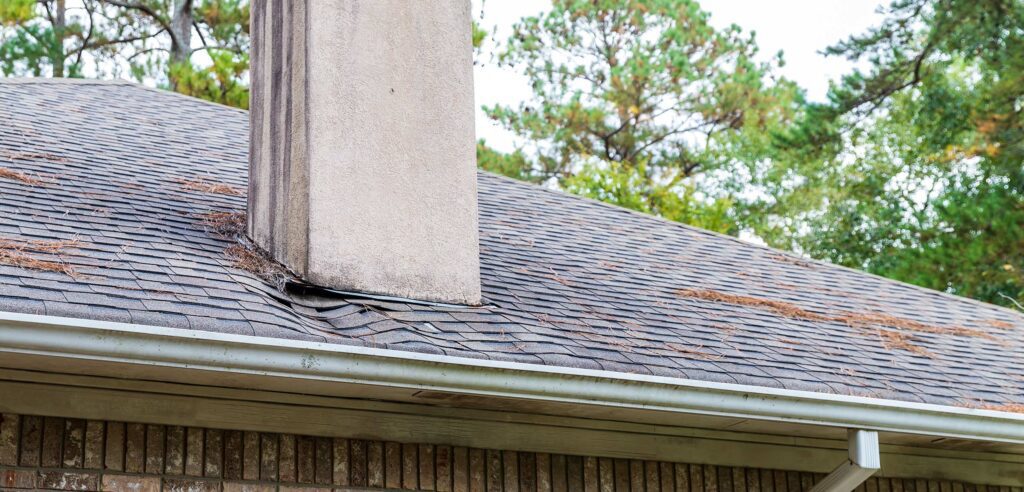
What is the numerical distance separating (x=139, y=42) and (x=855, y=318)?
18.6m

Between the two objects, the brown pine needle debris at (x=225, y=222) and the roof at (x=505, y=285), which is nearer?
the roof at (x=505, y=285)

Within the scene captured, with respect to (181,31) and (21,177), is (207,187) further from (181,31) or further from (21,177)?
(181,31)

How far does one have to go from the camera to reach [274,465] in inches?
163

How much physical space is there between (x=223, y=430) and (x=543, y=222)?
4114 mm

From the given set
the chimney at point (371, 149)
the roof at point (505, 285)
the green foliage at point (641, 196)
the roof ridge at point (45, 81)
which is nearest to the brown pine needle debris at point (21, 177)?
the roof at point (505, 285)

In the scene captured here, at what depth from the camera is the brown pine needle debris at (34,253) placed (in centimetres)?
400

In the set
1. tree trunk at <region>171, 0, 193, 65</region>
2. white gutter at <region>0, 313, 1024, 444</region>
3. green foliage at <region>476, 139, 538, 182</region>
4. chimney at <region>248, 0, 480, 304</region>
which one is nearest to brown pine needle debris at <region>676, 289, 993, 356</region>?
white gutter at <region>0, 313, 1024, 444</region>

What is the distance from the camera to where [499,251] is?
6578mm

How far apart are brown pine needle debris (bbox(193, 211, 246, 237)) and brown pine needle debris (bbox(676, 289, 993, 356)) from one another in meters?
2.45

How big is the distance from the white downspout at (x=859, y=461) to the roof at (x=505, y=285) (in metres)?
0.21

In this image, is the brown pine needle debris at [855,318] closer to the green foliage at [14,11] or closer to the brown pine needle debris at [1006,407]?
the brown pine needle debris at [1006,407]

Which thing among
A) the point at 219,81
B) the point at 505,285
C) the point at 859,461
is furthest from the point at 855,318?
the point at 219,81

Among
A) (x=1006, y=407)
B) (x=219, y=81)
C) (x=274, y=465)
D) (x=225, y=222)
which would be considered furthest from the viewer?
(x=219, y=81)

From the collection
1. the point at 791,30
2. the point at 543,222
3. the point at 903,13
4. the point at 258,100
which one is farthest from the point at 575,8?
the point at 258,100
